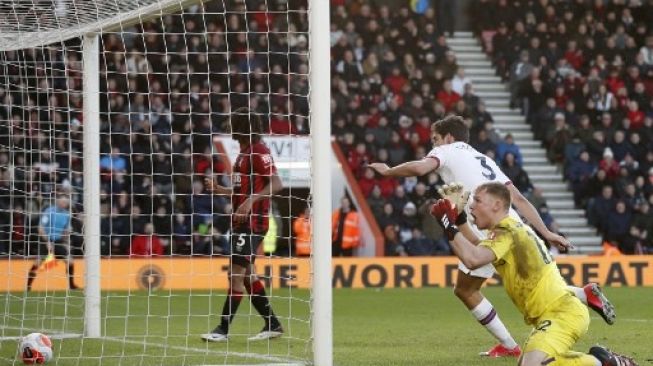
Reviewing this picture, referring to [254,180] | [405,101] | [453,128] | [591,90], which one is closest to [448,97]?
[405,101]

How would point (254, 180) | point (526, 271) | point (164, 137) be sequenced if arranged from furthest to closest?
point (164, 137) < point (254, 180) < point (526, 271)

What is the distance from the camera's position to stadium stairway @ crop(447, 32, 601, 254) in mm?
26641

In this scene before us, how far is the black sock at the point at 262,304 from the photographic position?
11523 mm

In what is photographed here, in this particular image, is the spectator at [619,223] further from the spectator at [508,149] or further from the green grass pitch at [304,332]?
the green grass pitch at [304,332]

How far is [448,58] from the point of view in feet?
92.1

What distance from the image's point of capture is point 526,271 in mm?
8219

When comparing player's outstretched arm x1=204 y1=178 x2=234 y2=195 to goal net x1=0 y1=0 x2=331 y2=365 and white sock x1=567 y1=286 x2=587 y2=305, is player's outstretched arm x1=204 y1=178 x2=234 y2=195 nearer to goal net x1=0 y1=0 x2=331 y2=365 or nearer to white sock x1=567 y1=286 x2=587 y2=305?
goal net x1=0 y1=0 x2=331 y2=365

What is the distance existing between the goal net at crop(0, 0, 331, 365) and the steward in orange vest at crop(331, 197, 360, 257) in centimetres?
56

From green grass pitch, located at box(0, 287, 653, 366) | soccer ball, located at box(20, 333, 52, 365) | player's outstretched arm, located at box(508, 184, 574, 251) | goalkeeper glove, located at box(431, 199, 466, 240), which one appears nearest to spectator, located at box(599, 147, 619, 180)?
green grass pitch, located at box(0, 287, 653, 366)

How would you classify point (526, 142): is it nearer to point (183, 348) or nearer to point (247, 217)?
point (247, 217)

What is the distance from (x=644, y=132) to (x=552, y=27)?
12.6ft

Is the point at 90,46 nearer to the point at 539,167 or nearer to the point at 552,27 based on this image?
the point at 539,167

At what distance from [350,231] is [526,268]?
1552 cm

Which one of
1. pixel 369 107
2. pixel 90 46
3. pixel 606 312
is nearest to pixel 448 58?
pixel 369 107
